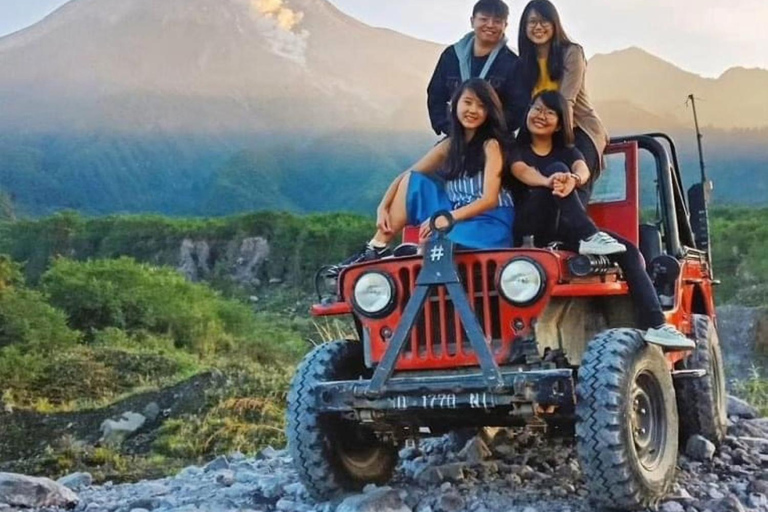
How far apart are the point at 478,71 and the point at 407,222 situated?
114cm

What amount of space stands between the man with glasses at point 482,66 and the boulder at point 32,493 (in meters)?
3.20

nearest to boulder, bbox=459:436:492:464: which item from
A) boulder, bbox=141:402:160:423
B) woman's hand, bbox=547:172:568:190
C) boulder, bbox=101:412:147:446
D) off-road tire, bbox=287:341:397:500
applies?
off-road tire, bbox=287:341:397:500

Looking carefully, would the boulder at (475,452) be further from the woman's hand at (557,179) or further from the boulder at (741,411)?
the boulder at (741,411)

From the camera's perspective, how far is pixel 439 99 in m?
6.35

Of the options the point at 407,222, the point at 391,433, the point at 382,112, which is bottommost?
the point at 391,433

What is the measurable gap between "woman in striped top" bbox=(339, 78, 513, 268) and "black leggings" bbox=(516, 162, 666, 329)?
135mm

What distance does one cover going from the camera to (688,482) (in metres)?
5.54

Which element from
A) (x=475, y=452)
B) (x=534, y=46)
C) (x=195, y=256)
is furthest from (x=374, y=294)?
(x=195, y=256)

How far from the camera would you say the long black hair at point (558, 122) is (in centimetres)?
542

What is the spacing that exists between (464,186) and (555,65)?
96 cm

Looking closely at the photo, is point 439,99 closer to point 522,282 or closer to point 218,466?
point 522,282

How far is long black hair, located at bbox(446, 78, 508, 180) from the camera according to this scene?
5.45 meters

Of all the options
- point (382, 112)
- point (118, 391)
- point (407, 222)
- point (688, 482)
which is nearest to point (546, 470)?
point (688, 482)

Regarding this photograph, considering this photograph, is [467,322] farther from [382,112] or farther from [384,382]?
[382,112]
